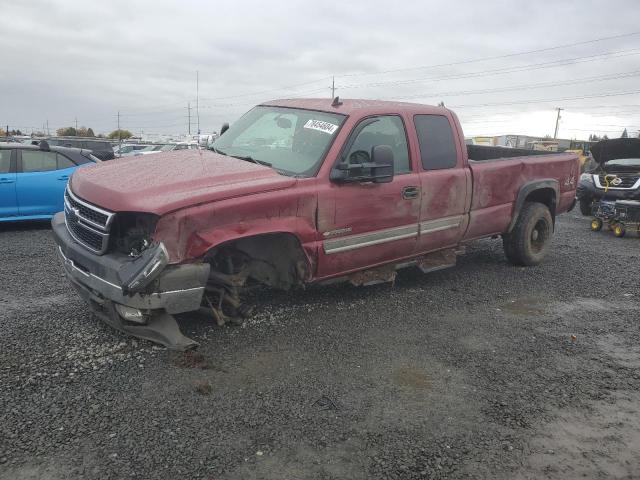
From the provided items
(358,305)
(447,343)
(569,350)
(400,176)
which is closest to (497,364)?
(447,343)

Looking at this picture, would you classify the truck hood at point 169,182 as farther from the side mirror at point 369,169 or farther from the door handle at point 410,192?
the door handle at point 410,192

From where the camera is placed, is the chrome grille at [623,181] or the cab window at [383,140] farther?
the chrome grille at [623,181]

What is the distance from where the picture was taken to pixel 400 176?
16.5ft

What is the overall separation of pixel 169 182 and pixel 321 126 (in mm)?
1600

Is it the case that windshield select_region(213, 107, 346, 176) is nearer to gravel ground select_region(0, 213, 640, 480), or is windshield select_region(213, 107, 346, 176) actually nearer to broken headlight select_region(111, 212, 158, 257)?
broken headlight select_region(111, 212, 158, 257)

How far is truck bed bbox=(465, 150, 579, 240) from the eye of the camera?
232 inches

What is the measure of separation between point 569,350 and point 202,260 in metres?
3.07

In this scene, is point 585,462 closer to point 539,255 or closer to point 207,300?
point 207,300

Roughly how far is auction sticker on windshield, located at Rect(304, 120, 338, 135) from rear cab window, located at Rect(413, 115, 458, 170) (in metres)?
1.03

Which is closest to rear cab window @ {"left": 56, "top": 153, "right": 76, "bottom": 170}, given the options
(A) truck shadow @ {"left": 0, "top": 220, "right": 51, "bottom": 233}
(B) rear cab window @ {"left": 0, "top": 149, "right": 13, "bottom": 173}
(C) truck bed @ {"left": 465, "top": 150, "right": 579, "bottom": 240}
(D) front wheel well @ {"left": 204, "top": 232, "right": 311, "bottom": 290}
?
(B) rear cab window @ {"left": 0, "top": 149, "right": 13, "bottom": 173}

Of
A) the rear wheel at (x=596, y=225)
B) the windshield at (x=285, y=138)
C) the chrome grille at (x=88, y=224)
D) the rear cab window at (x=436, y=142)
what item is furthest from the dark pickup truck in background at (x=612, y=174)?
the chrome grille at (x=88, y=224)

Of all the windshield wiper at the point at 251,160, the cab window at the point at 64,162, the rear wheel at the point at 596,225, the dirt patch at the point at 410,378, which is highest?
the windshield wiper at the point at 251,160

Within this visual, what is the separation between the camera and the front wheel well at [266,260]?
4289 millimetres

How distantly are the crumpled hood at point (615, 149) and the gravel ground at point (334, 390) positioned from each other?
25.2ft
